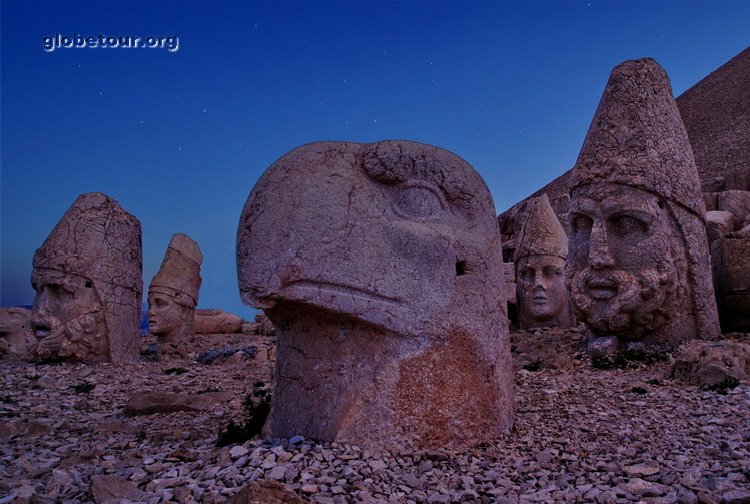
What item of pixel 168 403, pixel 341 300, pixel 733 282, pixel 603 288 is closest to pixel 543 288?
pixel 733 282

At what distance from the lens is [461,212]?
3.69 meters

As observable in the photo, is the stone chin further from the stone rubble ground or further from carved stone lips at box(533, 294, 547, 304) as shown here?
carved stone lips at box(533, 294, 547, 304)

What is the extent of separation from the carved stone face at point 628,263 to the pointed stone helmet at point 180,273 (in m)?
8.76

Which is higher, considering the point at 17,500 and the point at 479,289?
the point at 479,289

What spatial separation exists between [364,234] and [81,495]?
2.03 meters

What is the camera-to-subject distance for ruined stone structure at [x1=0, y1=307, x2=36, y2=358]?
10.8 meters

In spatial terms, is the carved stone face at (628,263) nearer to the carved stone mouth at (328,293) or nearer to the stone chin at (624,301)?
the stone chin at (624,301)

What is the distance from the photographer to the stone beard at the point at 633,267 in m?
6.43

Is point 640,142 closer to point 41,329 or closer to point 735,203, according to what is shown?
point 41,329

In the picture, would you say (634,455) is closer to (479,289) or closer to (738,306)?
(479,289)

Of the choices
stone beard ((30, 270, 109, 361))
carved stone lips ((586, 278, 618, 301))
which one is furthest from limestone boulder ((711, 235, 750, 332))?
stone beard ((30, 270, 109, 361))

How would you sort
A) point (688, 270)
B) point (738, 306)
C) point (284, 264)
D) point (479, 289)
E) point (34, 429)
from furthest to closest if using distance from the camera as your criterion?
1. point (738, 306)
2. point (688, 270)
3. point (34, 429)
4. point (479, 289)
5. point (284, 264)

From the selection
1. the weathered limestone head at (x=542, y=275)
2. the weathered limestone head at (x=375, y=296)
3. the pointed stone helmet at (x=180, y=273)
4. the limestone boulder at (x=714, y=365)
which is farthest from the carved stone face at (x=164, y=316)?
the limestone boulder at (x=714, y=365)

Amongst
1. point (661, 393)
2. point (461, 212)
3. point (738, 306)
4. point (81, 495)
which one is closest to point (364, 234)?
point (461, 212)
